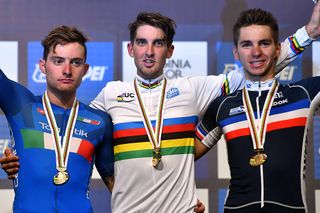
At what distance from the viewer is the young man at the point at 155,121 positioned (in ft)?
8.22

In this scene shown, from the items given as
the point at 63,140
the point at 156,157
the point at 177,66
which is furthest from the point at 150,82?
the point at 177,66

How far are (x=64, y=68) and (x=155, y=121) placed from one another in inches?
18.9

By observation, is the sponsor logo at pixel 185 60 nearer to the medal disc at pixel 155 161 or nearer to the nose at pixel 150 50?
the nose at pixel 150 50

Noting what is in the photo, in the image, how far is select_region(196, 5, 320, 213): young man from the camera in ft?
7.79

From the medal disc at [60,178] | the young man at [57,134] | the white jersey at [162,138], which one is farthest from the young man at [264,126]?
the medal disc at [60,178]

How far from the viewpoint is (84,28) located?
3.65 m

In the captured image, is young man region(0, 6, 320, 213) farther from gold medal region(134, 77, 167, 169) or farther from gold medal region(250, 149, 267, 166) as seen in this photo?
gold medal region(250, 149, 267, 166)

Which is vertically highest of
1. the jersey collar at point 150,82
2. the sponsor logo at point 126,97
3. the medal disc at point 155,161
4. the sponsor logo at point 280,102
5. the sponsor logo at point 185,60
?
the sponsor logo at point 185,60

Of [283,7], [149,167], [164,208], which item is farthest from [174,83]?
[283,7]

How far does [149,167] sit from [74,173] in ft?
1.12

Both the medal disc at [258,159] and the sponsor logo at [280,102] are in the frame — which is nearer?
the medal disc at [258,159]

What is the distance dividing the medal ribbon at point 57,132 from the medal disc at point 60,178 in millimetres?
24

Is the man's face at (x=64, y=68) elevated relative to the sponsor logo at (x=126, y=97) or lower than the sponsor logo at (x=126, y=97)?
elevated

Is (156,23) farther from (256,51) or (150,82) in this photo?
(256,51)
